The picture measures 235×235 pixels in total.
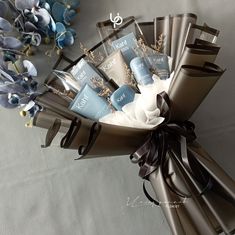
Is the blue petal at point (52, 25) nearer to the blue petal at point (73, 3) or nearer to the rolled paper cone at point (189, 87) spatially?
the blue petal at point (73, 3)

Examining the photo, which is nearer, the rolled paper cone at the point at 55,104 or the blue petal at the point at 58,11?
the rolled paper cone at the point at 55,104

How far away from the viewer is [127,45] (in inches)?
32.2

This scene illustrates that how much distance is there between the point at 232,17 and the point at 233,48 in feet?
0.23

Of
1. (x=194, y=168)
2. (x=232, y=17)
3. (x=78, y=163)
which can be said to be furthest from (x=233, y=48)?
(x=78, y=163)

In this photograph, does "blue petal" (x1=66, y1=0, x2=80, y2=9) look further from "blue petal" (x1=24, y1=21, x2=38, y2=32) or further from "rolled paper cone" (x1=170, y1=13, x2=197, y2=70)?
"rolled paper cone" (x1=170, y1=13, x2=197, y2=70)

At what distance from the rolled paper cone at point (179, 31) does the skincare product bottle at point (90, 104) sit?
0.51 feet

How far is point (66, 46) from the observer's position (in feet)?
3.04

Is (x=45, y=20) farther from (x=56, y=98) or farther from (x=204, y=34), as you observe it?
(x=204, y=34)

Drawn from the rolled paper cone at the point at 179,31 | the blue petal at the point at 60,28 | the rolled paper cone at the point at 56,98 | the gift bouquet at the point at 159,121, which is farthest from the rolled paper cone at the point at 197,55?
the blue petal at the point at 60,28

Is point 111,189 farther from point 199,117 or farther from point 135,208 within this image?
point 199,117

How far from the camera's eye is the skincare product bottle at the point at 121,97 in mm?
736

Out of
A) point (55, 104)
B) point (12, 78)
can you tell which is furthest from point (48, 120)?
point (12, 78)

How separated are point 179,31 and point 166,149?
241 millimetres

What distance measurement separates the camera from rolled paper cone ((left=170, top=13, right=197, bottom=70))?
80 cm
